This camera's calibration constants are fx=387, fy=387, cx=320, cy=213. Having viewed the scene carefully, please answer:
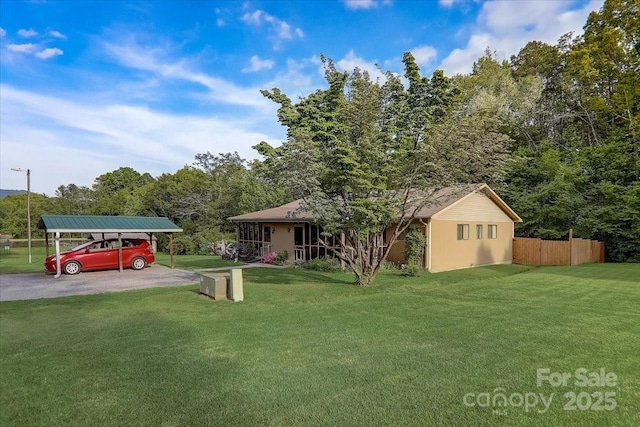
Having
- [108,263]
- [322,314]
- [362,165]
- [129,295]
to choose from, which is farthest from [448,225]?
[108,263]

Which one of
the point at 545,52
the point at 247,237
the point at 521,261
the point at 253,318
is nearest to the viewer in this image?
the point at 253,318

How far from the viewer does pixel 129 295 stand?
35.6 ft

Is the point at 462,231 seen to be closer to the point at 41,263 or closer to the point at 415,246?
the point at 415,246

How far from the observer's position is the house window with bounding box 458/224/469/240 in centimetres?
1825

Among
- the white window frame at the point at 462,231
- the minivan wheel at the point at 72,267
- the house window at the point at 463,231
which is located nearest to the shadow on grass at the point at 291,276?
the white window frame at the point at 462,231

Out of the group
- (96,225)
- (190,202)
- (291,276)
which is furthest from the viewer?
(190,202)

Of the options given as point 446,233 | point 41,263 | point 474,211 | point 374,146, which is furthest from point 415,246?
point 41,263

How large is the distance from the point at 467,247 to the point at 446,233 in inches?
83.9

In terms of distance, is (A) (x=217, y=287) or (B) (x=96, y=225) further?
(B) (x=96, y=225)

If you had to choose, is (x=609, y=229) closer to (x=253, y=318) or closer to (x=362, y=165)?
(x=362, y=165)

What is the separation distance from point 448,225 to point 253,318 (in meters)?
12.1

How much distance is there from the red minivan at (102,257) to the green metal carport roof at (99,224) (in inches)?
Answer: 40.2

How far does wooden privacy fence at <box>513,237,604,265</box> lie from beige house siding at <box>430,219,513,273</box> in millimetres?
582

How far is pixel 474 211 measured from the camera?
19109mm
